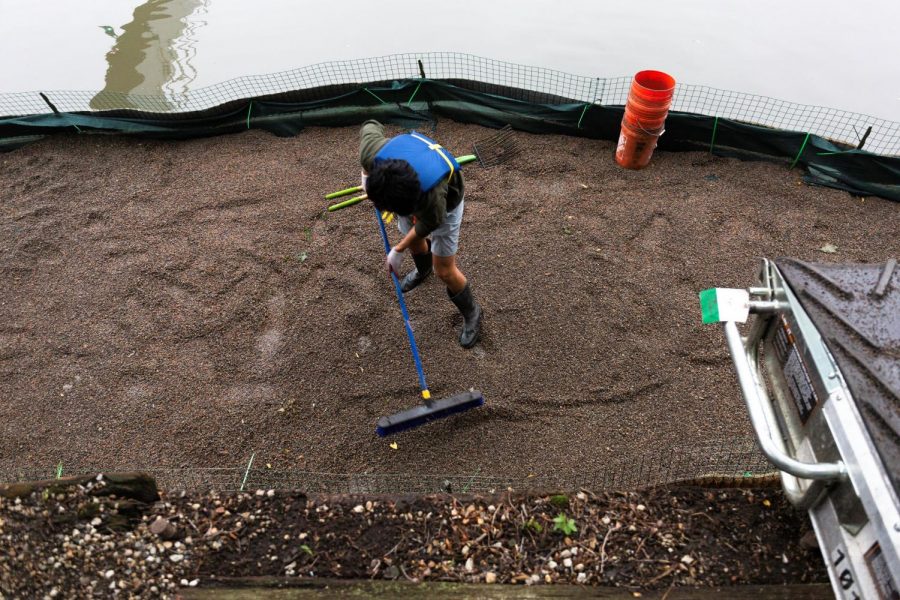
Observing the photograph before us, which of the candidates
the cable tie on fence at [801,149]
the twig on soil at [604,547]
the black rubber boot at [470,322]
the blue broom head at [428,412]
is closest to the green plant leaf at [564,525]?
the twig on soil at [604,547]

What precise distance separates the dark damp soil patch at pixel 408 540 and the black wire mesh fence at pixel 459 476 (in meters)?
0.56

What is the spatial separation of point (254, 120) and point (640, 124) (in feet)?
12.3

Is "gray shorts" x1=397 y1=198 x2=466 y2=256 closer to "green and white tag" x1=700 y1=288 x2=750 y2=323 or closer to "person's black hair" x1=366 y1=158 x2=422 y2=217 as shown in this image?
"person's black hair" x1=366 y1=158 x2=422 y2=217

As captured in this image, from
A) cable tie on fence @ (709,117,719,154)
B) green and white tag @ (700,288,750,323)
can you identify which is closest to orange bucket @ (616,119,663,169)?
cable tie on fence @ (709,117,719,154)

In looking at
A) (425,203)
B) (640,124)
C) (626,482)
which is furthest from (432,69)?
(626,482)

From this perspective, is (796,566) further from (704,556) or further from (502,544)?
(502,544)

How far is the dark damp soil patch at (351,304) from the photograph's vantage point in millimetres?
3461

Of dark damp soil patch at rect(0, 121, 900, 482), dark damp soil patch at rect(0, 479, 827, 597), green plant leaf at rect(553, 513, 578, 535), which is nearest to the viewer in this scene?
dark damp soil patch at rect(0, 479, 827, 597)

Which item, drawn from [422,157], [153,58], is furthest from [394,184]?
[153,58]

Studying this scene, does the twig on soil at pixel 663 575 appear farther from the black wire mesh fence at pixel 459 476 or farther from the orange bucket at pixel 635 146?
the orange bucket at pixel 635 146

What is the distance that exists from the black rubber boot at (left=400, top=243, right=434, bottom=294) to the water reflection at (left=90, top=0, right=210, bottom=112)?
443cm

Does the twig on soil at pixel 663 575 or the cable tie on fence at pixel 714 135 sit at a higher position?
the twig on soil at pixel 663 575

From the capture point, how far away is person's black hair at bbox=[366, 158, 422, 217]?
9.11 ft

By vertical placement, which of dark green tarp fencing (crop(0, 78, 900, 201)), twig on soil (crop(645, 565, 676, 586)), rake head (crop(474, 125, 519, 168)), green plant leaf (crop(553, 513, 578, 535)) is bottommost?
rake head (crop(474, 125, 519, 168))
